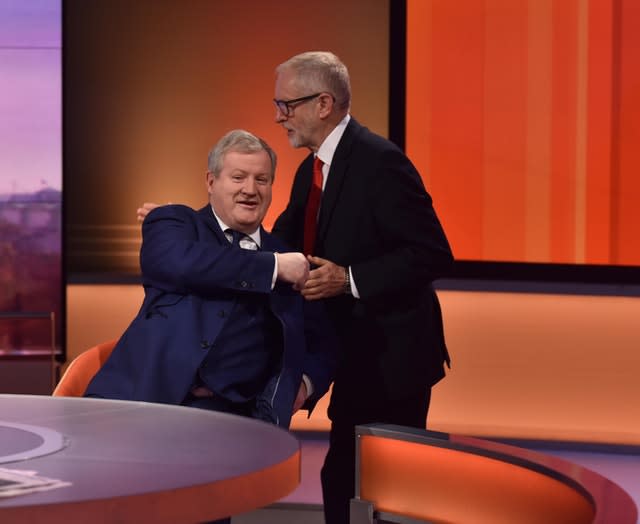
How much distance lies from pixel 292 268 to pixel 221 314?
7.1 inches

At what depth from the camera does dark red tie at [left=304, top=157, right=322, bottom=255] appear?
2844 mm

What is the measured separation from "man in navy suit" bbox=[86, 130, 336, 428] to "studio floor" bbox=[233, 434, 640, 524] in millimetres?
1182

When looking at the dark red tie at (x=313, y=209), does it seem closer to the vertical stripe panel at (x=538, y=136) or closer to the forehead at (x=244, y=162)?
the forehead at (x=244, y=162)

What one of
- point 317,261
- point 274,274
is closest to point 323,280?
point 317,261

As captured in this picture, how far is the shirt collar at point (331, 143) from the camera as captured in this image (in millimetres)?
2809

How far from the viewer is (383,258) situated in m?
2.69

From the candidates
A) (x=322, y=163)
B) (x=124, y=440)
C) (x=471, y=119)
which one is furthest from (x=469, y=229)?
(x=124, y=440)

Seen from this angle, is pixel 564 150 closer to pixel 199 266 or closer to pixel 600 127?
pixel 600 127

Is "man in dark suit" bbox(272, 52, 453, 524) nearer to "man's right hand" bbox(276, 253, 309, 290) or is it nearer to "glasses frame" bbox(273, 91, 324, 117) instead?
"glasses frame" bbox(273, 91, 324, 117)

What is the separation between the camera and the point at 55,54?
16.7ft

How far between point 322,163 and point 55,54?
8.76 ft

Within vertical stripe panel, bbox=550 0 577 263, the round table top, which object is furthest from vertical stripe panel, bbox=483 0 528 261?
the round table top

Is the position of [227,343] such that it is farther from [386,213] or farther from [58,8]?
[58,8]

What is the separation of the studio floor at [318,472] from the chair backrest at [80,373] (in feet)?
3.80
